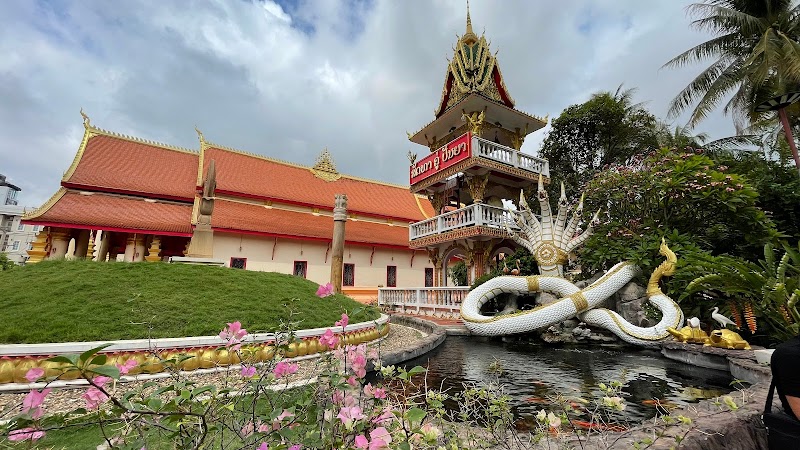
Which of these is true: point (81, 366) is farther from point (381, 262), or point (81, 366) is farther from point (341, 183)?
point (341, 183)

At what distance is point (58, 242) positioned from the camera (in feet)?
47.2

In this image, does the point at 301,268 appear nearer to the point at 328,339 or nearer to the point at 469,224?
the point at 469,224

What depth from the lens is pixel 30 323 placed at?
5.25 metres

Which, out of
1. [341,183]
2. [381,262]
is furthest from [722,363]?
[341,183]

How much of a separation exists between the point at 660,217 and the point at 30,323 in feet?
43.5

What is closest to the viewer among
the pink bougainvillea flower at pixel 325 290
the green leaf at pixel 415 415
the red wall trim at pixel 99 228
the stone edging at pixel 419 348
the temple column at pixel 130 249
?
the green leaf at pixel 415 415

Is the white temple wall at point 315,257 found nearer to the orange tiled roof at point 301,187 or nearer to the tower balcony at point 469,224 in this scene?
the orange tiled roof at point 301,187

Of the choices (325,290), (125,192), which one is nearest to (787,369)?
(325,290)

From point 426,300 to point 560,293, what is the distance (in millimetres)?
6069

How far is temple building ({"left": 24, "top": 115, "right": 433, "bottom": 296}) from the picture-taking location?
15.2 meters

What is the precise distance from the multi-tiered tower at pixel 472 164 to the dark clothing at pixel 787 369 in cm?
1177

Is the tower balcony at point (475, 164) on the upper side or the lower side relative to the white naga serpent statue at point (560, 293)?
upper

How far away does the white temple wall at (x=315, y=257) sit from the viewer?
17.4m

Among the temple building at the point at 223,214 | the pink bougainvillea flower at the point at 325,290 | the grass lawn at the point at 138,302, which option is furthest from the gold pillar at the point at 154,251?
the pink bougainvillea flower at the point at 325,290
